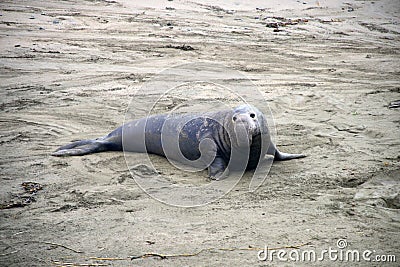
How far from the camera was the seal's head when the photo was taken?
168 inches

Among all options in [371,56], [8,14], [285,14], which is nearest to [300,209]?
[371,56]

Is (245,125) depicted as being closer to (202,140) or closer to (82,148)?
(202,140)

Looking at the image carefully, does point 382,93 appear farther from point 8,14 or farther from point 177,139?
point 8,14

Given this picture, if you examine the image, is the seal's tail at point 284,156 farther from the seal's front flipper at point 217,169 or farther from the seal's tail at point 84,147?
the seal's tail at point 84,147

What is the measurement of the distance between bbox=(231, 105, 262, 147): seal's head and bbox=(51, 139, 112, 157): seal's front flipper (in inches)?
58.0

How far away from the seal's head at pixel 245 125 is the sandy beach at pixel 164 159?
397 mm

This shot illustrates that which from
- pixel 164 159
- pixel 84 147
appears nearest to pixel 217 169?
pixel 164 159

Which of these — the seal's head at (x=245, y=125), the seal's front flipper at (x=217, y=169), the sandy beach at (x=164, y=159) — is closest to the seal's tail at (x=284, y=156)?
the sandy beach at (x=164, y=159)

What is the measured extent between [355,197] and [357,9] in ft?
42.3

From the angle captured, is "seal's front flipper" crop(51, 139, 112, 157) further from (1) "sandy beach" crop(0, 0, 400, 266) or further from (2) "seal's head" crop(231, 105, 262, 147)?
Answer: (2) "seal's head" crop(231, 105, 262, 147)

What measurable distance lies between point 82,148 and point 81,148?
1 centimetres

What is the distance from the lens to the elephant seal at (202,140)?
4352 millimetres

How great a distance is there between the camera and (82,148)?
4965 mm

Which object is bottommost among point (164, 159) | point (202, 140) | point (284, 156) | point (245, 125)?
point (164, 159)
